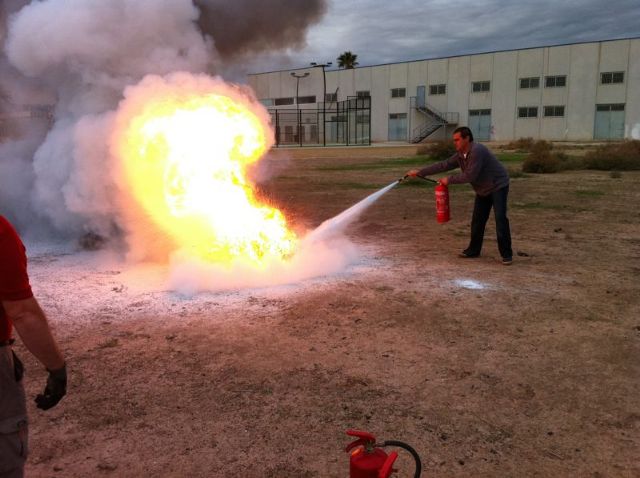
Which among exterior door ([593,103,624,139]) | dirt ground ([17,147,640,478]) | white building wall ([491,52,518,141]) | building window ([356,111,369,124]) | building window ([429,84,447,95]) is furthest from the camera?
building window ([356,111,369,124])

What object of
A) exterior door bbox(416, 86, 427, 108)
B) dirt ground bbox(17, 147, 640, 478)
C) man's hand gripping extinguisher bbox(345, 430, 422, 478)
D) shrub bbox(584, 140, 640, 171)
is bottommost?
dirt ground bbox(17, 147, 640, 478)

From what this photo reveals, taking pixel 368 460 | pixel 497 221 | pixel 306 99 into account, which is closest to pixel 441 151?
pixel 497 221

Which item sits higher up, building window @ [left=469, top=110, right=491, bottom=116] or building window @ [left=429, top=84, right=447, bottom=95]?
building window @ [left=429, top=84, right=447, bottom=95]

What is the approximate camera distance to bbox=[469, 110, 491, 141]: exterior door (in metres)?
50.5

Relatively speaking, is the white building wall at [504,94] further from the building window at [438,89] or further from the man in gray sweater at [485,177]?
the man in gray sweater at [485,177]

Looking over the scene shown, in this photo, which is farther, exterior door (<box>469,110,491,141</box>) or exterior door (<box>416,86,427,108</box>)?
exterior door (<box>416,86,427,108</box>)

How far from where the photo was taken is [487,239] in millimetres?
9445

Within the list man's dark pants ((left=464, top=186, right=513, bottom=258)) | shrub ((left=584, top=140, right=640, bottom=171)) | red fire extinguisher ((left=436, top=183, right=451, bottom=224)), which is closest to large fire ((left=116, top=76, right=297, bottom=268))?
red fire extinguisher ((left=436, top=183, right=451, bottom=224))

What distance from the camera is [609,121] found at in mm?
45500

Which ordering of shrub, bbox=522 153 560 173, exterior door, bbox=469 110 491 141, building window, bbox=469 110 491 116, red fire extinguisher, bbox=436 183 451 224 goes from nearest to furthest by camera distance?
red fire extinguisher, bbox=436 183 451 224, shrub, bbox=522 153 560 173, building window, bbox=469 110 491 116, exterior door, bbox=469 110 491 141

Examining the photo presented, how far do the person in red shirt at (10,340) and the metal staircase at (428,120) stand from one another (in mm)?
52872

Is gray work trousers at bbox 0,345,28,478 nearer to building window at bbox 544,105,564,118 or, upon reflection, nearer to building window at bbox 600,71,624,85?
building window at bbox 544,105,564,118

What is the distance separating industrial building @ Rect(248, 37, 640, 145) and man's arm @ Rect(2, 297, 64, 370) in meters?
37.7

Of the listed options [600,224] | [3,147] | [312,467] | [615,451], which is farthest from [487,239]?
[3,147]
